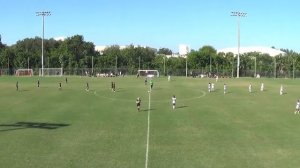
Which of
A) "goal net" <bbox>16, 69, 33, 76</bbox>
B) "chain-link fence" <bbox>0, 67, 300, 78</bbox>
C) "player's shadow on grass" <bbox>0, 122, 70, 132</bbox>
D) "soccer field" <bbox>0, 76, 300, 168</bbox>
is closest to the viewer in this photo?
"soccer field" <bbox>0, 76, 300, 168</bbox>

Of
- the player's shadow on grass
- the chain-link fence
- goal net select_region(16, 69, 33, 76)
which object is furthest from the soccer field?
the chain-link fence

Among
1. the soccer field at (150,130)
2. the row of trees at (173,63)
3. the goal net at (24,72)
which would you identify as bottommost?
the soccer field at (150,130)

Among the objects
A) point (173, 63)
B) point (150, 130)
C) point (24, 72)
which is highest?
point (173, 63)

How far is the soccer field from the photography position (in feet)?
128

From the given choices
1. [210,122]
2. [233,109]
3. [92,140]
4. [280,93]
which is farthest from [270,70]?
[92,140]

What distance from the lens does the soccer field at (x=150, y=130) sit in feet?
128

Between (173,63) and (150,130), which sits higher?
(173,63)

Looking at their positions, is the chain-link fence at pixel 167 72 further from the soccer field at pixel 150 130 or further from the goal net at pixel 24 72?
the soccer field at pixel 150 130

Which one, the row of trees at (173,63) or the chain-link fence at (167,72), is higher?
the row of trees at (173,63)

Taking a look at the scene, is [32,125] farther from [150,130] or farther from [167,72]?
[167,72]

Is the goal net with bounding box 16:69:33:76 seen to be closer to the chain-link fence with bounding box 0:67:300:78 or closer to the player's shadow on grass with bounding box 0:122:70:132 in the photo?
the chain-link fence with bounding box 0:67:300:78

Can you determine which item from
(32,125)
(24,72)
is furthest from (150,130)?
(24,72)

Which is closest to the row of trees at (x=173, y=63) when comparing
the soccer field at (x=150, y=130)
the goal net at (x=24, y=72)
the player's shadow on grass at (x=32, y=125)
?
the goal net at (x=24, y=72)

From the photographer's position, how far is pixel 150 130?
5191 cm
